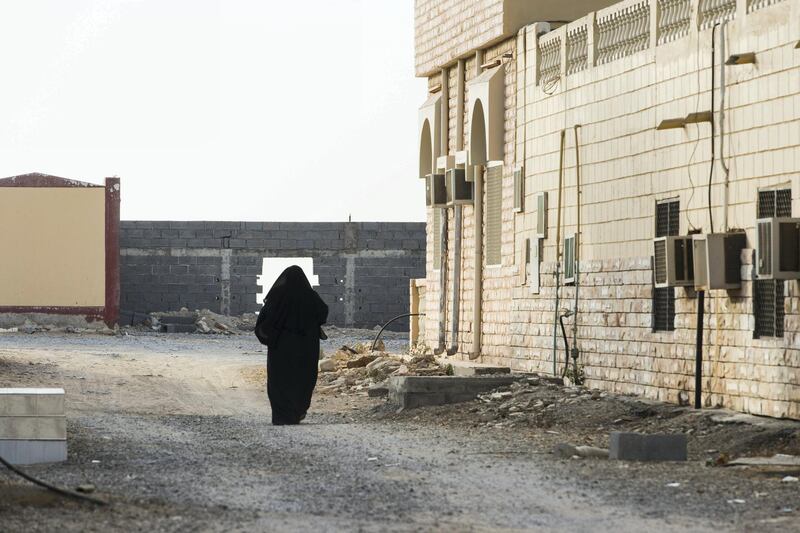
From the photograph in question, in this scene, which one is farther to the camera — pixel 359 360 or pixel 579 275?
pixel 359 360

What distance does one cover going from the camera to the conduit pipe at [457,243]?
72.0 feet

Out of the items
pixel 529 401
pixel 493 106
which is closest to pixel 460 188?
pixel 493 106

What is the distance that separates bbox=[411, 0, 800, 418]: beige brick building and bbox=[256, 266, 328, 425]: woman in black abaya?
125 inches

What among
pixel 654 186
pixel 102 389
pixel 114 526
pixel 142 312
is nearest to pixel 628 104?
pixel 654 186

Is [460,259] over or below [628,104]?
below

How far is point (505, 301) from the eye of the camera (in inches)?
795

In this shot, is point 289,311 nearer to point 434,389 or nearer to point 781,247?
point 434,389

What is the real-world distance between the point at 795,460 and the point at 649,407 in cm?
373

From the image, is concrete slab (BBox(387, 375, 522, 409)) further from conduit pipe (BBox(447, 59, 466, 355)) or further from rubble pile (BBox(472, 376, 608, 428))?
conduit pipe (BBox(447, 59, 466, 355))

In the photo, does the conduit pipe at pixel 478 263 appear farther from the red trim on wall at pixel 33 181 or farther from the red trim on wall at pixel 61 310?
the red trim on wall at pixel 33 181

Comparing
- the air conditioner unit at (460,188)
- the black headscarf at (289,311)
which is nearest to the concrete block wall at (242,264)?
the air conditioner unit at (460,188)

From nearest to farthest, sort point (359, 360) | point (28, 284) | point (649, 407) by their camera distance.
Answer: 1. point (649, 407)
2. point (359, 360)
3. point (28, 284)

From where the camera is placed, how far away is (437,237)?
23.6 m

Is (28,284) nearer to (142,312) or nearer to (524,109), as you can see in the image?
(142,312)
